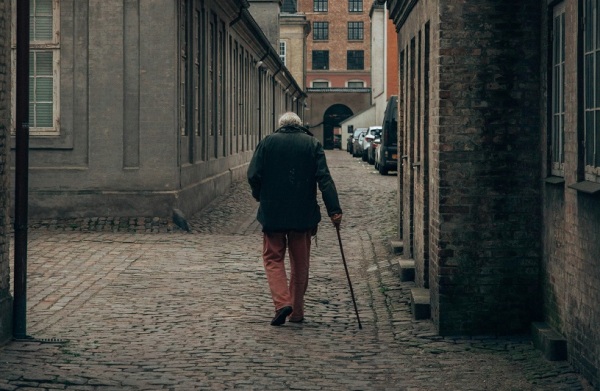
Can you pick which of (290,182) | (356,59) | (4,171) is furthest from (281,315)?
(356,59)

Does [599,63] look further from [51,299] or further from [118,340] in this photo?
[51,299]

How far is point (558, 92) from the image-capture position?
8.27m

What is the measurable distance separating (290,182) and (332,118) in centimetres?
8351

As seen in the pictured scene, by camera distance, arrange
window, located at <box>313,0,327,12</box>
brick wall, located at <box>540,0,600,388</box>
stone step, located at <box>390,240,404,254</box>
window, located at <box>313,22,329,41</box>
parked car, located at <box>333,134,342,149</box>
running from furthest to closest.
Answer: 1. window, located at <box>313,0,327,12</box>
2. window, located at <box>313,22,329,41</box>
3. parked car, located at <box>333,134,342,149</box>
4. stone step, located at <box>390,240,404,254</box>
5. brick wall, located at <box>540,0,600,388</box>

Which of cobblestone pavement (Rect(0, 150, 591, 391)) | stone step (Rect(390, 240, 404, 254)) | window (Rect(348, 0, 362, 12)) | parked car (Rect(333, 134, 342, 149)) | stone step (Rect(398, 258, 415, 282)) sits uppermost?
window (Rect(348, 0, 362, 12))

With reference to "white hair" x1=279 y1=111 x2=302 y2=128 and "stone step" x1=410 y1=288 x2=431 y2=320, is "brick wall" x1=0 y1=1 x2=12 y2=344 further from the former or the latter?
"stone step" x1=410 y1=288 x2=431 y2=320

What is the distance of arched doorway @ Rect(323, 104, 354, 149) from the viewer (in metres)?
92.4

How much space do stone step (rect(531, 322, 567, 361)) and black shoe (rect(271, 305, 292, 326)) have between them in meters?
2.24

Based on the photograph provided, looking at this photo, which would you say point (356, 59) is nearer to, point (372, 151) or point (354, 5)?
point (354, 5)

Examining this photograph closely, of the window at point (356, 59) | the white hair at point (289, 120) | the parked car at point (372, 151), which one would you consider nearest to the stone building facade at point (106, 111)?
the white hair at point (289, 120)

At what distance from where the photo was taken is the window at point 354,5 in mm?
107625

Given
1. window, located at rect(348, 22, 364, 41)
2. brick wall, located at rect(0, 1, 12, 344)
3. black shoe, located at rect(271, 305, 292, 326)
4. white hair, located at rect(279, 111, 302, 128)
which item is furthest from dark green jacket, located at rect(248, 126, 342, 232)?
window, located at rect(348, 22, 364, 41)

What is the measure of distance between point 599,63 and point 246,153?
90.6 ft

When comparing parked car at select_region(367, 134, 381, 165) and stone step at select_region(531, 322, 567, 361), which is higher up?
parked car at select_region(367, 134, 381, 165)
